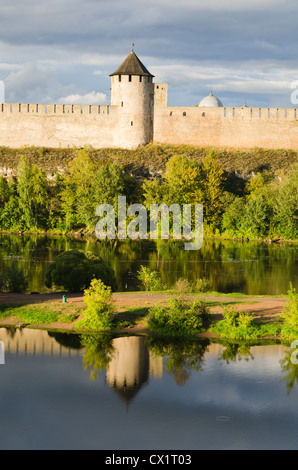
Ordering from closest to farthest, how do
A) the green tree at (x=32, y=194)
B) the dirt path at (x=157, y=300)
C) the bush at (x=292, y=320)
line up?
the bush at (x=292, y=320), the dirt path at (x=157, y=300), the green tree at (x=32, y=194)

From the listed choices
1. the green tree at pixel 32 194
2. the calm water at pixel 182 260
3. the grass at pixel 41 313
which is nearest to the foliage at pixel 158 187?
the green tree at pixel 32 194

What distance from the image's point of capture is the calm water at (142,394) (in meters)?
10.7

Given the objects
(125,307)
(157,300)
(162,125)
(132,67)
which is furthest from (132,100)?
(125,307)

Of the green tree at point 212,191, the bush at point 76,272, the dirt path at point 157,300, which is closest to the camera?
the dirt path at point 157,300

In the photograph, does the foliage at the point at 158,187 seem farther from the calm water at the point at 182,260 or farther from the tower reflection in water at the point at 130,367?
the tower reflection in water at the point at 130,367

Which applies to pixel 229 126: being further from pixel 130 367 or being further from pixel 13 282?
pixel 130 367

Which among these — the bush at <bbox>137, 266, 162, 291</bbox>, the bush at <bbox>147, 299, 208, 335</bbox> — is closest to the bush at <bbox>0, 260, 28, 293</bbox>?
the bush at <bbox>137, 266, 162, 291</bbox>

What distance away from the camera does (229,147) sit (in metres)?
48.2

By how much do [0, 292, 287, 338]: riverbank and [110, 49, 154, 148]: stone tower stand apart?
28600mm

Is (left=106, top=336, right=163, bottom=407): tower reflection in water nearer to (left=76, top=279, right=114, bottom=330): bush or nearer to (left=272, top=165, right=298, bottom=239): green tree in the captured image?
(left=76, top=279, right=114, bottom=330): bush

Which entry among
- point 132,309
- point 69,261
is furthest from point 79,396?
point 69,261

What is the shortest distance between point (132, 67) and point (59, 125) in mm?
6798

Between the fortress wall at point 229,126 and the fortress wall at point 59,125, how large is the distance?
3.94 metres
